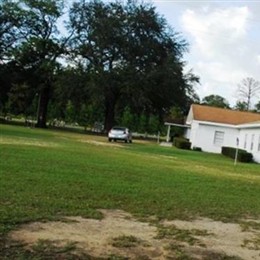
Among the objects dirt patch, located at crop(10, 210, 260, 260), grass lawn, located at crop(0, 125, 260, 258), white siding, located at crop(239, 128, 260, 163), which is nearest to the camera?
dirt patch, located at crop(10, 210, 260, 260)

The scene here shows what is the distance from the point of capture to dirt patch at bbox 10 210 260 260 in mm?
6398

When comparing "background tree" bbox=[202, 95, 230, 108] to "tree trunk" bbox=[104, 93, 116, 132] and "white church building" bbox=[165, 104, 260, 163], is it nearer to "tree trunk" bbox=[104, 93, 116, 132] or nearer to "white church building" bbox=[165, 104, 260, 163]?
"tree trunk" bbox=[104, 93, 116, 132]

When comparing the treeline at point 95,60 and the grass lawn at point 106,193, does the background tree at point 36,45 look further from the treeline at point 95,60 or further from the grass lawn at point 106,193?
the grass lawn at point 106,193

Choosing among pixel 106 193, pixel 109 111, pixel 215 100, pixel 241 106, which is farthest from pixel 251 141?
pixel 215 100

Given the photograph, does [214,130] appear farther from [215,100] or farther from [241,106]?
[215,100]

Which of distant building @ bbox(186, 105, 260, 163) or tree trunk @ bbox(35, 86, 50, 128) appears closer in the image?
distant building @ bbox(186, 105, 260, 163)

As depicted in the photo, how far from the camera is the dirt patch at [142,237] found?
640 cm

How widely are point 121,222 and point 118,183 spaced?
15.1 ft

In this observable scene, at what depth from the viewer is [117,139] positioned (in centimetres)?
4481

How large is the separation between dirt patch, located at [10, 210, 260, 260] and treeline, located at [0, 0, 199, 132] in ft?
157

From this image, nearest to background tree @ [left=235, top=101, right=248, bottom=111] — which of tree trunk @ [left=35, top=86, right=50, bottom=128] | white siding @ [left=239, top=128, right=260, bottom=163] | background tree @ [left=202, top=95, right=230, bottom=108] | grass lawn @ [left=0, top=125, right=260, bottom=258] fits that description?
background tree @ [left=202, top=95, right=230, bottom=108]

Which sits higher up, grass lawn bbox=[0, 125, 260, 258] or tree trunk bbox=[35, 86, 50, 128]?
tree trunk bbox=[35, 86, 50, 128]

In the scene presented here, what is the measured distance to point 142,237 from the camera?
7172mm

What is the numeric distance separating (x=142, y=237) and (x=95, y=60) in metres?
52.9
